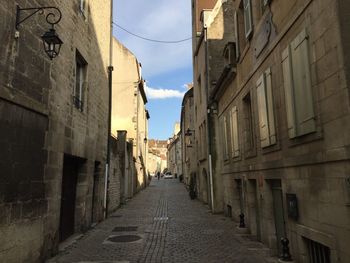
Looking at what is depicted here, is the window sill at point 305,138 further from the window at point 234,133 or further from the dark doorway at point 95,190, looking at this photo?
the dark doorway at point 95,190

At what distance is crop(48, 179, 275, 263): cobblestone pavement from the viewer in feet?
23.4

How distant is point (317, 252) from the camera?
539 cm

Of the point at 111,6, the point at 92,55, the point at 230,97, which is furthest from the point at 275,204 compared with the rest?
the point at 111,6

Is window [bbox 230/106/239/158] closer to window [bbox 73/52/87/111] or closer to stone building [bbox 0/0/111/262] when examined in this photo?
stone building [bbox 0/0/111/262]

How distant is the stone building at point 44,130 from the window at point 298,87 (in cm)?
439

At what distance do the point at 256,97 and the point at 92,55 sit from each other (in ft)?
17.9

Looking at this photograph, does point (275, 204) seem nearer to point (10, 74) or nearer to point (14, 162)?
point (14, 162)

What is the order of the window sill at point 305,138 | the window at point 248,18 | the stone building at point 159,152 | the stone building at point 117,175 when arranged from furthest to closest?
the stone building at point 159,152
the stone building at point 117,175
the window at point 248,18
the window sill at point 305,138

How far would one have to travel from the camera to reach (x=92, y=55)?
36.6 ft

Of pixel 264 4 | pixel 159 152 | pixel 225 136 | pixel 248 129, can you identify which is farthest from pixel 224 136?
pixel 159 152

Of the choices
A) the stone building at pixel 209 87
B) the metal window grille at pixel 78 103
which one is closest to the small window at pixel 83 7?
the metal window grille at pixel 78 103

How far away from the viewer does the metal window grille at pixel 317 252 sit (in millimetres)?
5104

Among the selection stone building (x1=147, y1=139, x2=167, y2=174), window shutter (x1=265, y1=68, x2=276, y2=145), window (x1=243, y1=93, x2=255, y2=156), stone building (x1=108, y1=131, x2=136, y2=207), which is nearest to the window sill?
window shutter (x1=265, y1=68, x2=276, y2=145)

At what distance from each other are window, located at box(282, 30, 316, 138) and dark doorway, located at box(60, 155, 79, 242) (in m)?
5.64
